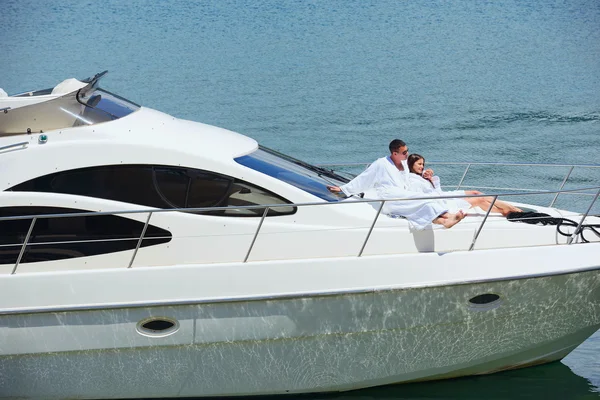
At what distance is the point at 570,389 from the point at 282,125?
11.5 meters

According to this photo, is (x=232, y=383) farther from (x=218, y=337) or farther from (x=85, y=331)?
(x=85, y=331)

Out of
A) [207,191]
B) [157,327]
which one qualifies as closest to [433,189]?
[207,191]

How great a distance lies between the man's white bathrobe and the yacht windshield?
22 centimetres

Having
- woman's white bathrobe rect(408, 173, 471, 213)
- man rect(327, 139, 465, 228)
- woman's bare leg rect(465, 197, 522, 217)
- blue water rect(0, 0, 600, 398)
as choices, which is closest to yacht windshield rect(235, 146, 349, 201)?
man rect(327, 139, 465, 228)

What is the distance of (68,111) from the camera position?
24.1ft

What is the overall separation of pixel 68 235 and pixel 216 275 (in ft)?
4.01

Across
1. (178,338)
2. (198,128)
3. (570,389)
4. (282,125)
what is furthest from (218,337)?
(282,125)

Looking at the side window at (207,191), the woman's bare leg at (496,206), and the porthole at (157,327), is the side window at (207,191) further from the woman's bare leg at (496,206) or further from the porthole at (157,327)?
the woman's bare leg at (496,206)

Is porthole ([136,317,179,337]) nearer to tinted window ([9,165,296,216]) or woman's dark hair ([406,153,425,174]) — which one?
tinted window ([9,165,296,216])

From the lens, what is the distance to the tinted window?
6938 mm

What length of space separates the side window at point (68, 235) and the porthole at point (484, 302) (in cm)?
247

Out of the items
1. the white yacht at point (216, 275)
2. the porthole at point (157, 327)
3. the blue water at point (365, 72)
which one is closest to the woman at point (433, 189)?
the white yacht at point (216, 275)

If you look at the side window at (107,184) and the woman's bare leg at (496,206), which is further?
the woman's bare leg at (496,206)

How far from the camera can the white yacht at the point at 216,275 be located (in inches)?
266
